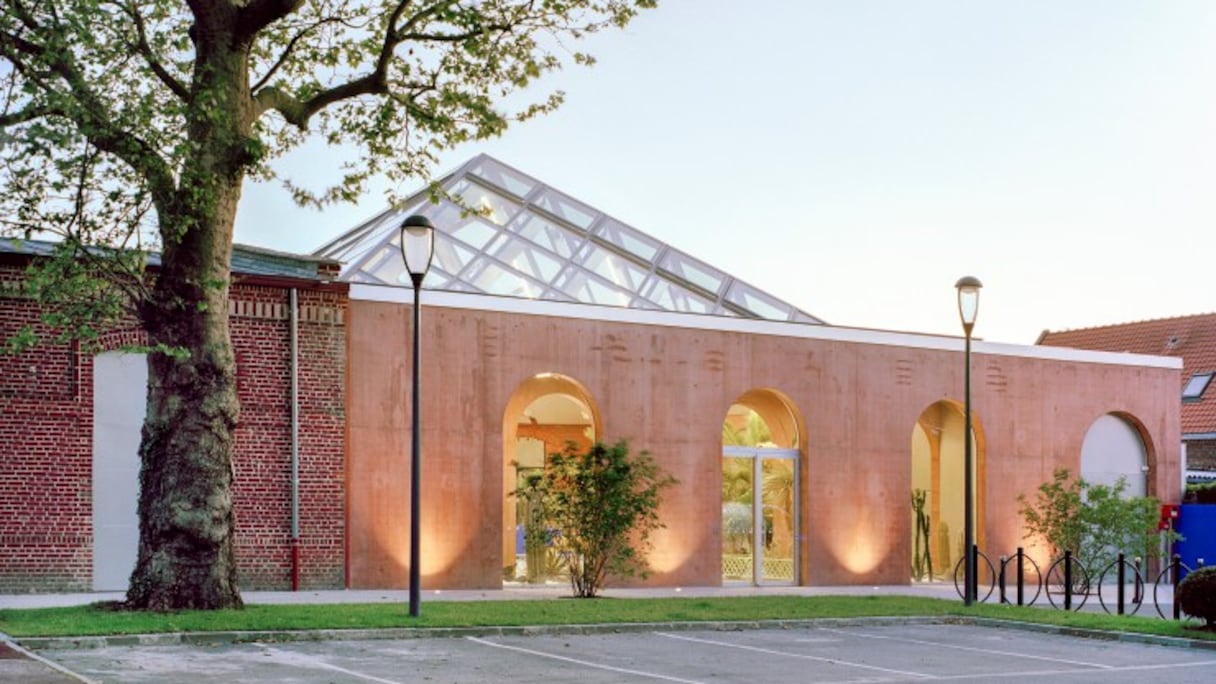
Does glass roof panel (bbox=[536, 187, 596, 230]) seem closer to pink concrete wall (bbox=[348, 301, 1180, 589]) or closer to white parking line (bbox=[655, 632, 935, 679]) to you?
pink concrete wall (bbox=[348, 301, 1180, 589])

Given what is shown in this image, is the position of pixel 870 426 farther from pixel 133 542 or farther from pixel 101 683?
pixel 101 683

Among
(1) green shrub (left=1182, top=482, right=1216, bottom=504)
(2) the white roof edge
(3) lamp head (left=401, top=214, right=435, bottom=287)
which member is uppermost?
(3) lamp head (left=401, top=214, right=435, bottom=287)

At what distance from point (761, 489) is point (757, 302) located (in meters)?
3.47

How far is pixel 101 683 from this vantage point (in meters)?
10.4

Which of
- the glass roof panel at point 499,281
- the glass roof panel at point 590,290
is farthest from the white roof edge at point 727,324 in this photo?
the glass roof panel at point 590,290

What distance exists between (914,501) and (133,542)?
14.3m

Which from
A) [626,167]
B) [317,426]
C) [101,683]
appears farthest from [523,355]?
[101,683]

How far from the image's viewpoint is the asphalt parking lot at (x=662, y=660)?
38.3 feet

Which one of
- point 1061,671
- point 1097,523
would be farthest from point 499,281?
point 1061,671

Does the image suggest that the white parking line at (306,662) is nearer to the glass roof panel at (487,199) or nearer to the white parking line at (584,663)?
the white parking line at (584,663)

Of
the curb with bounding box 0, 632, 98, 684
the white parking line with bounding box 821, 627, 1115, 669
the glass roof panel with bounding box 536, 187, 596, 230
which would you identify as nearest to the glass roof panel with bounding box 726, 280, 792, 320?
the glass roof panel with bounding box 536, 187, 596, 230

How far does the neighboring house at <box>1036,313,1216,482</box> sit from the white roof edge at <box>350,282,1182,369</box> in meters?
7.61

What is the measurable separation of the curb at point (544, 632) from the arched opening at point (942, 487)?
26.4ft

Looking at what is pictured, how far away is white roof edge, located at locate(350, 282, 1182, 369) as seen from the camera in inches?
837
